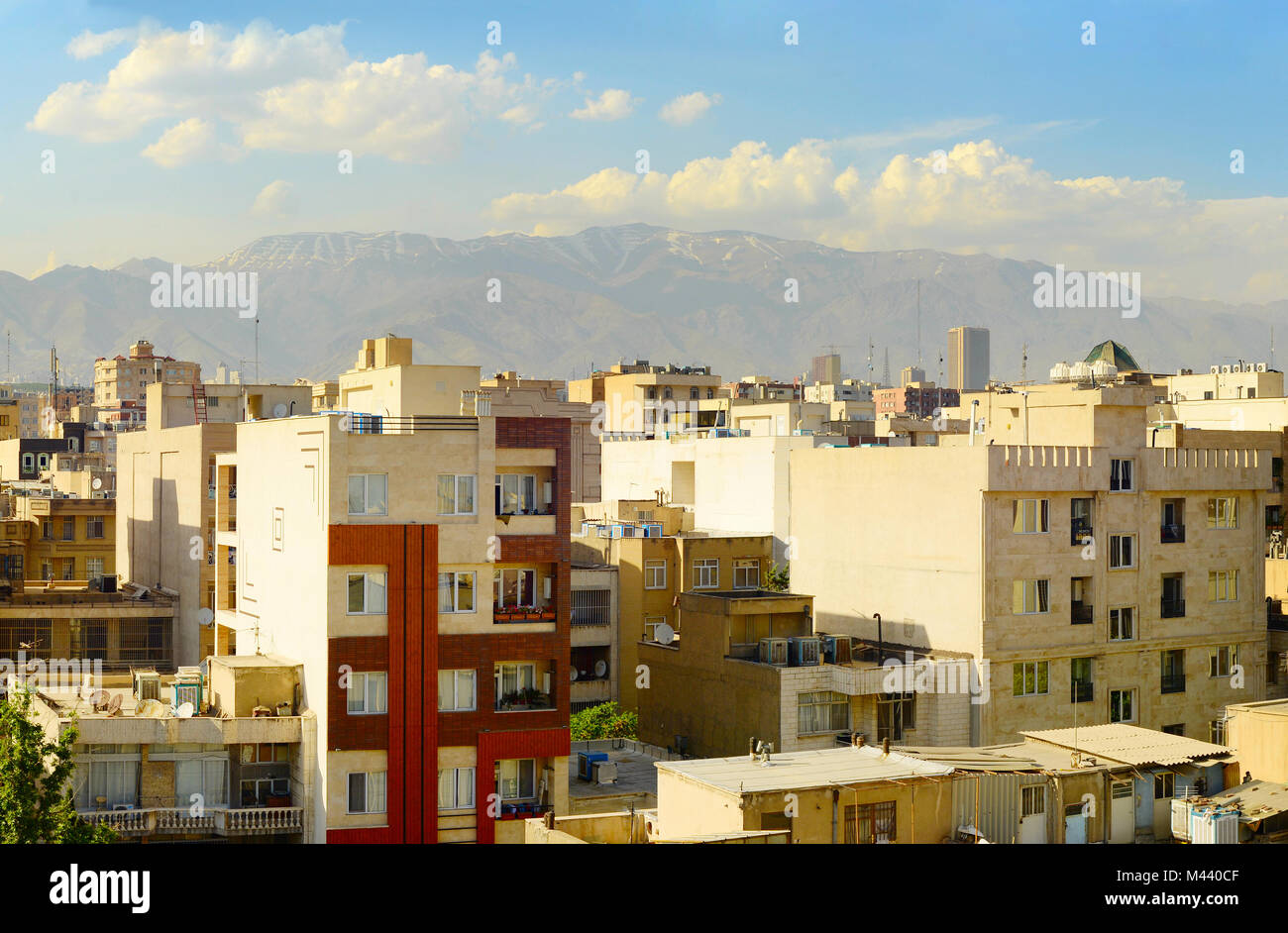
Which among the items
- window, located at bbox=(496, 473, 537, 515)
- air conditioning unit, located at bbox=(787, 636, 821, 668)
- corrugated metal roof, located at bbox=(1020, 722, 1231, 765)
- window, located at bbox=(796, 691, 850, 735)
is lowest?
window, located at bbox=(796, 691, 850, 735)

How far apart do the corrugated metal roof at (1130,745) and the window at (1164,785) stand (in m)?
0.27

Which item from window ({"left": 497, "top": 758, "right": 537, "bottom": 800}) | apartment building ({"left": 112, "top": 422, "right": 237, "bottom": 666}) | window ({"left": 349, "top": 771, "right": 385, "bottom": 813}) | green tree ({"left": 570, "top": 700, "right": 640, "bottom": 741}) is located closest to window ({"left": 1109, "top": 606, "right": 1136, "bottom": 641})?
green tree ({"left": 570, "top": 700, "right": 640, "bottom": 741})

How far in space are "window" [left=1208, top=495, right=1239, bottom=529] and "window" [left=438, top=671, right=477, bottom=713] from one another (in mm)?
28343

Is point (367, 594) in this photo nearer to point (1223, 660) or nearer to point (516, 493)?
point (516, 493)

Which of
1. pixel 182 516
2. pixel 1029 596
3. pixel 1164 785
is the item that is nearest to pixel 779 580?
pixel 1029 596

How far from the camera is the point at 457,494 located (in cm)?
3588

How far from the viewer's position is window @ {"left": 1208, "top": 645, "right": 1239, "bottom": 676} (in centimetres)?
4955

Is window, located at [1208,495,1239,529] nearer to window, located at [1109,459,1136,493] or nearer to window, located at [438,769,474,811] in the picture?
window, located at [1109,459,1136,493]

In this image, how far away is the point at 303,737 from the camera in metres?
34.9

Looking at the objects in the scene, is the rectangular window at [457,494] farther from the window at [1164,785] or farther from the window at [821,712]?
the window at [1164,785]

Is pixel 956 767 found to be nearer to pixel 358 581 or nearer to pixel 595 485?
pixel 358 581
